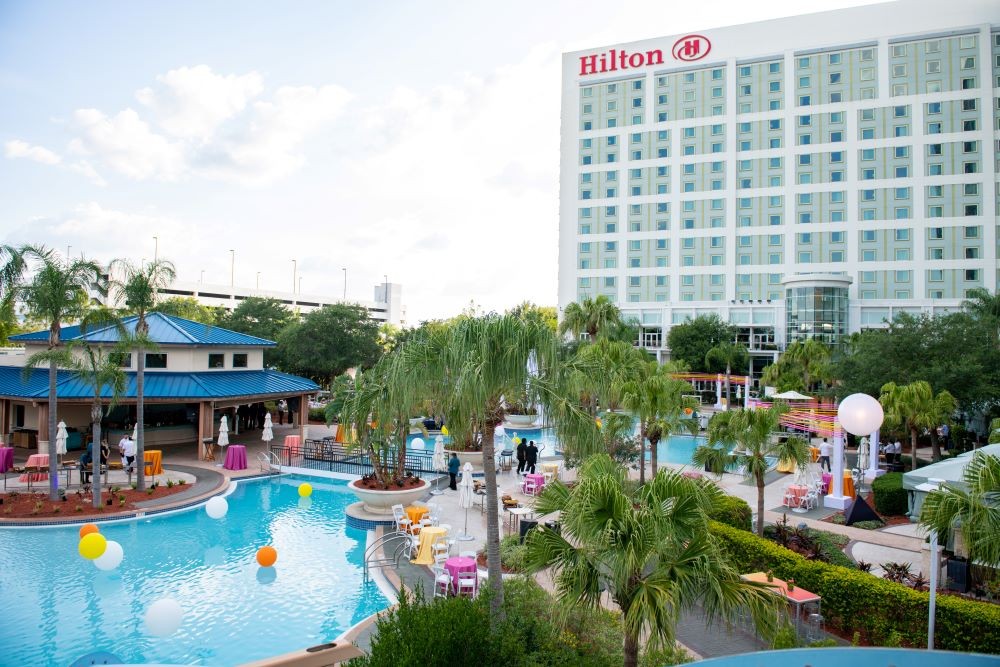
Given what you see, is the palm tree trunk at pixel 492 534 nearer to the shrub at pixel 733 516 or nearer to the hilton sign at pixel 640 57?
the shrub at pixel 733 516

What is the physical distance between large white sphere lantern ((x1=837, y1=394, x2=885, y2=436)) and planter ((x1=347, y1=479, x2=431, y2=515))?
36.6 feet

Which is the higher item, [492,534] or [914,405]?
[914,405]

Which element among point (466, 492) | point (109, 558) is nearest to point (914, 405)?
point (466, 492)

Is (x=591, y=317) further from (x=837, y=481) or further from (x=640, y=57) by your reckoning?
(x=640, y=57)

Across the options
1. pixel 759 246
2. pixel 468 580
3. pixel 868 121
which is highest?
pixel 868 121

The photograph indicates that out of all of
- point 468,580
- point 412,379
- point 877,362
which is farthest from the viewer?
point 877,362

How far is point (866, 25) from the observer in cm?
6056

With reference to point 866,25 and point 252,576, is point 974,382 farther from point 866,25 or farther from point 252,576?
point 866,25

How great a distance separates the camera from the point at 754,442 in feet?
46.4

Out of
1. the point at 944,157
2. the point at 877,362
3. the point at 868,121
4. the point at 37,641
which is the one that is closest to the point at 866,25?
the point at 868,121

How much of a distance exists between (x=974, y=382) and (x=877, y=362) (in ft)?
11.2

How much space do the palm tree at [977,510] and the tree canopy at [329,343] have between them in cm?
3568

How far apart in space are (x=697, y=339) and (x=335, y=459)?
4098 cm

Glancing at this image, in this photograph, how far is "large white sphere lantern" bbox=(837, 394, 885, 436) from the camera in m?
11.7
